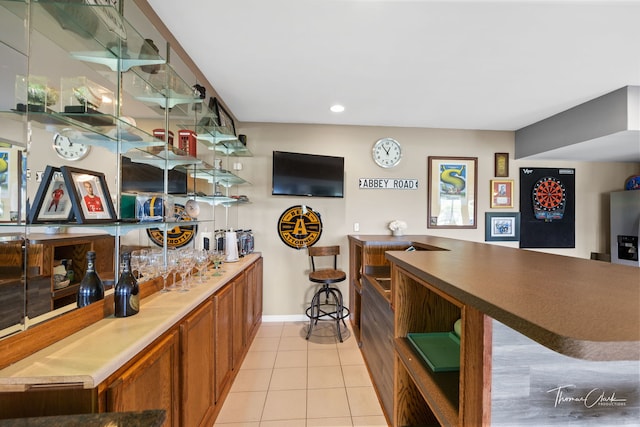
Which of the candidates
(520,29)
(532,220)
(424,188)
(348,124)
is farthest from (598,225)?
(348,124)

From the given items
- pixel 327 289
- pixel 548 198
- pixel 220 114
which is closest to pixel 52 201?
pixel 220 114

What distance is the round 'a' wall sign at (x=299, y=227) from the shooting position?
137 inches

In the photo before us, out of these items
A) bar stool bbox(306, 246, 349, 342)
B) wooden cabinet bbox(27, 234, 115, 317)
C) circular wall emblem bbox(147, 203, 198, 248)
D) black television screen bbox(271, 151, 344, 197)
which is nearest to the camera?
wooden cabinet bbox(27, 234, 115, 317)

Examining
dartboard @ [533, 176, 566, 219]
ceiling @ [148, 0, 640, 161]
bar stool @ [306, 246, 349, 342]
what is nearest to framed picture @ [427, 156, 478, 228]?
ceiling @ [148, 0, 640, 161]

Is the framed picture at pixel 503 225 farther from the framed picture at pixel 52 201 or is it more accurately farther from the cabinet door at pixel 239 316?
the framed picture at pixel 52 201

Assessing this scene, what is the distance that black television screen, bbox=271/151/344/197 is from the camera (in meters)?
3.31

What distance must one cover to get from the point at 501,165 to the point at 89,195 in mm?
4457

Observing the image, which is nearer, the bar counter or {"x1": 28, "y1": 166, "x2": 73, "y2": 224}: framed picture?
the bar counter

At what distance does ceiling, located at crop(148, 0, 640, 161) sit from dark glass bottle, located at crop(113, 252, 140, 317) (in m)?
1.56

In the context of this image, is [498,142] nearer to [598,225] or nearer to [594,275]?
[598,225]

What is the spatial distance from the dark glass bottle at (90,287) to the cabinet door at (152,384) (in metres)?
0.37

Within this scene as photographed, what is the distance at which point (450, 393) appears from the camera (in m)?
0.95

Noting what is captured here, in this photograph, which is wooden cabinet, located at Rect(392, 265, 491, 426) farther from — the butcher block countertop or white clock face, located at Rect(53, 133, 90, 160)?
white clock face, located at Rect(53, 133, 90, 160)

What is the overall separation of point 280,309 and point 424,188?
2587mm
